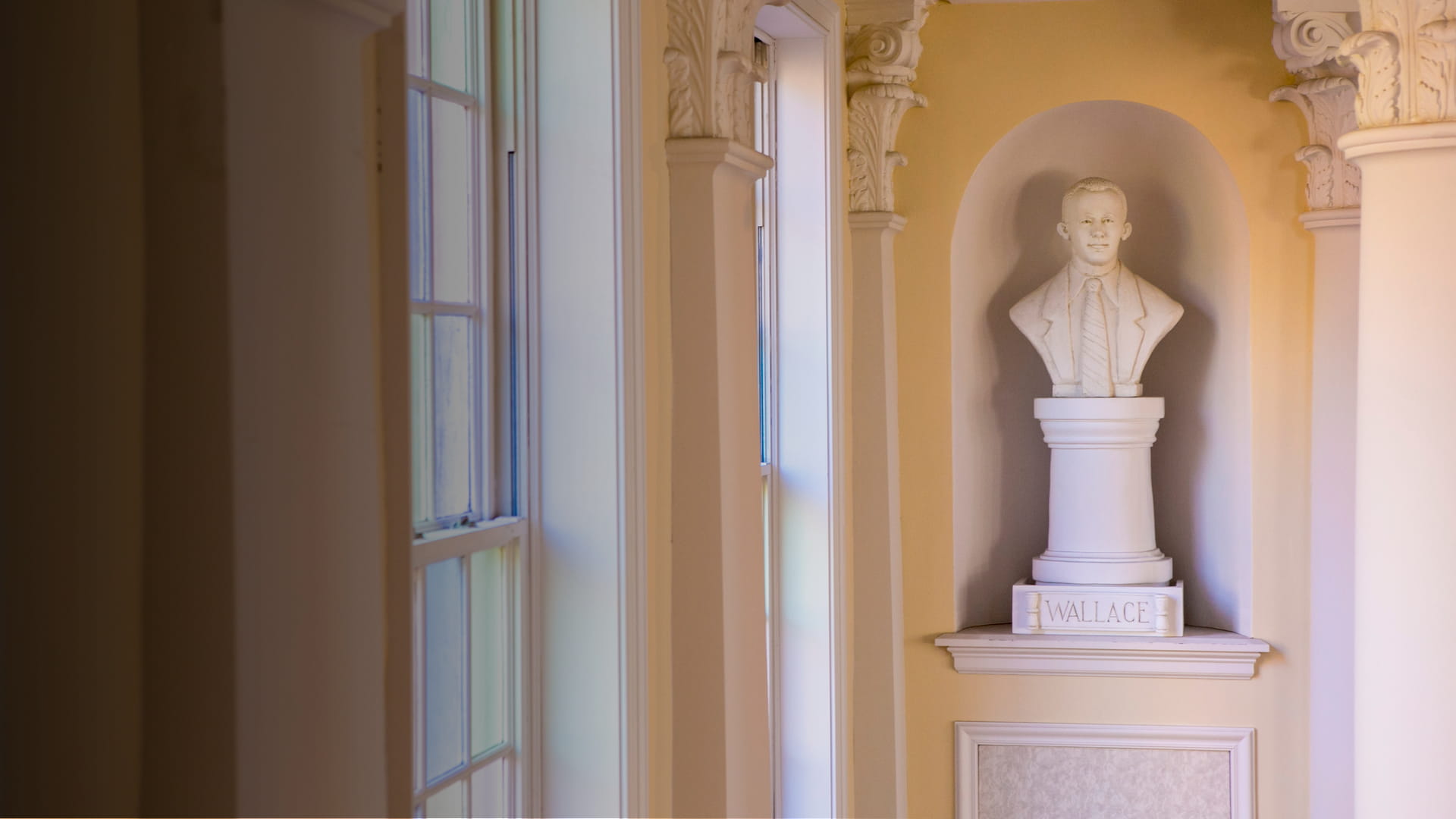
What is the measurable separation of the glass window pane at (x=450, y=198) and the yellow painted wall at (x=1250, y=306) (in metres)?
3.83

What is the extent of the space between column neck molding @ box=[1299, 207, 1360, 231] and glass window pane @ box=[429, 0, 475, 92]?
435cm

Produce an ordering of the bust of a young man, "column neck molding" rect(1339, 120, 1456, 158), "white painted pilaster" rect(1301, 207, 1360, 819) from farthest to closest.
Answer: the bust of a young man, "white painted pilaster" rect(1301, 207, 1360, 819), "column neck molding" rect(1339, 120, 1456, 158)

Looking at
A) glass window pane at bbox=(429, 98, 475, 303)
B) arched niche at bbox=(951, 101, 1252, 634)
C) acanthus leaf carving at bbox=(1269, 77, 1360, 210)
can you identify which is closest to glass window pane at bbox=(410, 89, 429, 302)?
glass window pane at bbox=(429, 98, 475, 303)

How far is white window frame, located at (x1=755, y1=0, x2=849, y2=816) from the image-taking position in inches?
191

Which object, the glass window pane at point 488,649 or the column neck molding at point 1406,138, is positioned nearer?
the glass window pane at point 488,649

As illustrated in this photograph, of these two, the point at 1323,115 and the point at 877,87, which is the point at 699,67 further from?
the point at 1323,115

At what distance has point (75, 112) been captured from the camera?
104cm

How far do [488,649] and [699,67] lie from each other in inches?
55.1

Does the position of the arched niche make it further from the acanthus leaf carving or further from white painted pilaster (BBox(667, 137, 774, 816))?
white painted pilaster (BBox(667, 137, 774, 816))

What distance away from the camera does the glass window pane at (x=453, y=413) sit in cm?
251

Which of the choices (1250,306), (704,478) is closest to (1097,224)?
(1250,306)

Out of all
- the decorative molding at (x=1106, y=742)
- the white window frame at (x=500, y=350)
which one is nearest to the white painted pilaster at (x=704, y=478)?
the white window frame at (x=500, y=350)

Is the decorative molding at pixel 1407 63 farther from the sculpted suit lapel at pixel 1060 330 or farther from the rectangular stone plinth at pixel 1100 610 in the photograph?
the rectangular stone plinth at pixel 1100 610

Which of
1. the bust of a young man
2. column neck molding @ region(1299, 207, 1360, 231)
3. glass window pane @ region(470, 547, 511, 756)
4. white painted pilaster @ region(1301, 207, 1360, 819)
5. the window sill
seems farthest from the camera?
the bust of a young man
